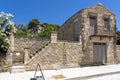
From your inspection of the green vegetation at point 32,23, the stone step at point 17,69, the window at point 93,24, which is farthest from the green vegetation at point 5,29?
the green vegetation at point 32,23

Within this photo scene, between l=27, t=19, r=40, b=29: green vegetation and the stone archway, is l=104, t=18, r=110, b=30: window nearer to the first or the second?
the stone archway

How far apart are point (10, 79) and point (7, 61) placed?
3.59 metres

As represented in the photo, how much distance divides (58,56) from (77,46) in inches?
103

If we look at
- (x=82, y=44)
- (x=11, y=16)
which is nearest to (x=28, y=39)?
(x=11, y=16)

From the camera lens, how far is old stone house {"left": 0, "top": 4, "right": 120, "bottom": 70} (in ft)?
54.7

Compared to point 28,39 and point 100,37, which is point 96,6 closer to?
point 100,37

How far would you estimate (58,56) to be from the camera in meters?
17.7

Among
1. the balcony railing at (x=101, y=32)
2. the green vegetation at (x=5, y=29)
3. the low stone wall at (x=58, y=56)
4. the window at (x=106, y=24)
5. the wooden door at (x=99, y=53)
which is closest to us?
the green vegetation at (x=5, y=29)

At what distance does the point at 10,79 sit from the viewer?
458 inches

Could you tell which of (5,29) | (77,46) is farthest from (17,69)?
(77,46)

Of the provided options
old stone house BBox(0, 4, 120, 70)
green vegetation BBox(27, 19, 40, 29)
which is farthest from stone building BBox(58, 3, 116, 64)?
green vegetation BBox(27, 19, 40, 29)

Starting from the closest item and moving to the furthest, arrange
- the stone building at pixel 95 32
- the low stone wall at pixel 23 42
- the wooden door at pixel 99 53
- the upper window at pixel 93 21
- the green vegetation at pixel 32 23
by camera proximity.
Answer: the low stone wall at pixel 23 42
the stone building at pixel 95 32
the wooden door at pixel 99 53
the upper window at pixel 93 21
the green vegetation at pixel 32 23

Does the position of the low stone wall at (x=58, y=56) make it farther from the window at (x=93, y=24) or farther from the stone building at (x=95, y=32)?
the window at (x=93, y=24)

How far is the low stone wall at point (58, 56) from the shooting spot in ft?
53.8
